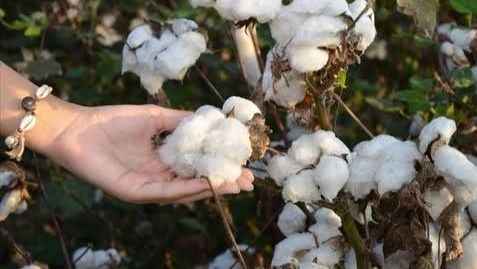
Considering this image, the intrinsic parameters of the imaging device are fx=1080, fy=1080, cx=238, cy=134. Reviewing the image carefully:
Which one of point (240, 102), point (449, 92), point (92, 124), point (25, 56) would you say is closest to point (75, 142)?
point (92, 124)

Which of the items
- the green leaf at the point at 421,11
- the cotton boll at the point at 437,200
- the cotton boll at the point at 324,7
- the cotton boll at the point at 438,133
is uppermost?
the cotton boll at the point at 324,7

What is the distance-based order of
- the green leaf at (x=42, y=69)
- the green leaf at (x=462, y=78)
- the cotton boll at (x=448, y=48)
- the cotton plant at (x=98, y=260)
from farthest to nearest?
1. the green leaf at (x=42, y=69)
2. the cotton plant at (x=98, y=260)
3. the cotton boll at (x=448, y=48)
4. the green leaf at (x=462, y=78)

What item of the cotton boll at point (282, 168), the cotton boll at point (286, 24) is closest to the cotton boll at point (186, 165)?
the cotton boll at point (282, 168)

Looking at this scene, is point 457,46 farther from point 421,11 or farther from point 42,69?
point 42,69

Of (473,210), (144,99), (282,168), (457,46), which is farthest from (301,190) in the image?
(144,99)

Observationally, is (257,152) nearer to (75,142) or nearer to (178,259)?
(75,142)

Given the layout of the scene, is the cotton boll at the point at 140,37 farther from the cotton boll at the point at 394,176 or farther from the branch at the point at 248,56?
the cotton boll at the point at 394,176
